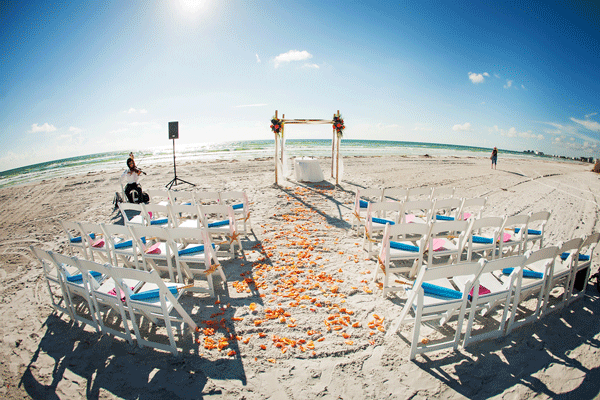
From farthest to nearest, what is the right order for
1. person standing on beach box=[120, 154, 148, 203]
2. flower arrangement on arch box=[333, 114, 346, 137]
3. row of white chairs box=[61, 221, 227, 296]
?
flower arrangement on arch box=[333, 114, 346, 137]
person standing on beach box=[120, 154, 148, 203]
row of white chairs box=[61, 221, 227, 296]

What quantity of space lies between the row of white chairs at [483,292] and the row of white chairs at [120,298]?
2.35 meters

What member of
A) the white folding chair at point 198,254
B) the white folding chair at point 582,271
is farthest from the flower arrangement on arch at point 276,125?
the white folding chair at point 582,271

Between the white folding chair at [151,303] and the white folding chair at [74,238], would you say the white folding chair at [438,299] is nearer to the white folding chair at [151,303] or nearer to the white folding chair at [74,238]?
the white folding chair at [151,303]

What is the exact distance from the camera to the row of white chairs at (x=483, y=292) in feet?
7.89

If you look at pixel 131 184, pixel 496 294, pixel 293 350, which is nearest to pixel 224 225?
pixel 293 350

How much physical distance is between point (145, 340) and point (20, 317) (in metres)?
2.08

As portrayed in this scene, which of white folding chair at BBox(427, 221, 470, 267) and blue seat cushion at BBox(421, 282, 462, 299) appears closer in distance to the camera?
blue seat cushion at BBox(421, 282, 462, 299)

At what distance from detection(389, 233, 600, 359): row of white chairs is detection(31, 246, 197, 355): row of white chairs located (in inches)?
92.4

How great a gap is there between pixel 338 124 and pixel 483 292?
883 centimetres

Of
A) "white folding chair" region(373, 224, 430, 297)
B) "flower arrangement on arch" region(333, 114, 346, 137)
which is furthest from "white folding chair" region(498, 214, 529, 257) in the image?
"flower arrangement on arch" region(333, 114, 346, 137)

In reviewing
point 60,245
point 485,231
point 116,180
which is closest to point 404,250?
point 485,231

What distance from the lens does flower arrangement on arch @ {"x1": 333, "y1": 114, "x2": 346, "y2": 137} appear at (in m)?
10.6

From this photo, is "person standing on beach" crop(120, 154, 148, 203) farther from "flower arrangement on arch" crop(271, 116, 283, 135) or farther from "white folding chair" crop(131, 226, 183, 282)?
"flower arrangement on arch" crop(271, 116, 283, 135)

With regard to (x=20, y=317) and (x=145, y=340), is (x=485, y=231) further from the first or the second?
(x=20, y=317)
